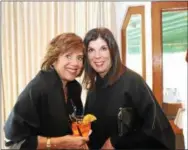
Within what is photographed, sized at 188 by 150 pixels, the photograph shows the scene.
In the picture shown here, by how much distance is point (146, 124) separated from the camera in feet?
2.70

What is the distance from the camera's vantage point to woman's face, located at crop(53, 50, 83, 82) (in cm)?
81

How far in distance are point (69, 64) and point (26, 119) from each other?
0.20 m

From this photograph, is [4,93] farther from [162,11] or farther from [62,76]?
[162,11]

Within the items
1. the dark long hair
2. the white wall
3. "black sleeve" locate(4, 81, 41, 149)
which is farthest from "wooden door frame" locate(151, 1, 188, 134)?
"black sleeve" locate(4, 81, 41, 149)

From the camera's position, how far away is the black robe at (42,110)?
80 cm

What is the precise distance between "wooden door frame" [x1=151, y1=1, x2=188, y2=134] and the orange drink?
228mm

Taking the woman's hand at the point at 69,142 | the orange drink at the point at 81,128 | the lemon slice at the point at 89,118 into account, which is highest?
the lemon slice at the point at 89,118

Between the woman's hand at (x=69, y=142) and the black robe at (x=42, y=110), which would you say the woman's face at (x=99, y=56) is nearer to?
the black robe at (x=42, y=110)

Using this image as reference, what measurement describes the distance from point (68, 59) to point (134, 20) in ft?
0.75

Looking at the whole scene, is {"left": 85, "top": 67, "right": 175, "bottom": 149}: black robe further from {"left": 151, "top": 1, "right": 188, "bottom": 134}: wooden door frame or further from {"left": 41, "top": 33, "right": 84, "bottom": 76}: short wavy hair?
{"left": 41, "top": 33, "right": 84, "bottom": 76}: short wavy hair

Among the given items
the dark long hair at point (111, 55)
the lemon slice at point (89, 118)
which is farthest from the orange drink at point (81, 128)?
the dark long hair at point (111, 55)

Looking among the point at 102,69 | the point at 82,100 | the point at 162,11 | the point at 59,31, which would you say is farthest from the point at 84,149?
the point at 162,11

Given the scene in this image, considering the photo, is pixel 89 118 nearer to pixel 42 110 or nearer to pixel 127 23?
pixel 42 110

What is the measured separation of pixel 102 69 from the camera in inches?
32.3
